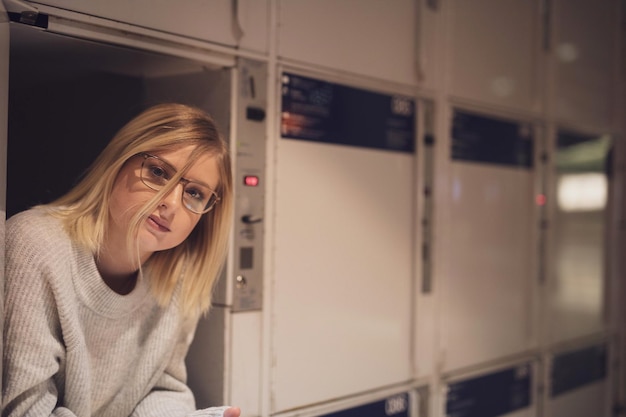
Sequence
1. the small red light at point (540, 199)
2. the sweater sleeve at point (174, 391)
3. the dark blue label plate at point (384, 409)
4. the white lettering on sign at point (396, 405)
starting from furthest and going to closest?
the small red light at point (540, 199) < the white lettering on sign at point (396, 405) < the dark blue label plate at point (384, 409) < the sweater sleeve at point (174, 391)

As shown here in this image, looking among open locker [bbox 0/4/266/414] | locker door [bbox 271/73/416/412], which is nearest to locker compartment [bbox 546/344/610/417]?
locker door [bbox 271/73/416/412]

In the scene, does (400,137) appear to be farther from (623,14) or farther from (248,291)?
(623,14)

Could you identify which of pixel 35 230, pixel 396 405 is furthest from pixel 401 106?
pixel 35 230

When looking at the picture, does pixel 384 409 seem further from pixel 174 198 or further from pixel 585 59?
pixel 585 59

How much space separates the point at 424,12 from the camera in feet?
10.2

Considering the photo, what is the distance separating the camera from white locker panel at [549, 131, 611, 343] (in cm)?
405

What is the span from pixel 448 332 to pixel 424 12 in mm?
1565

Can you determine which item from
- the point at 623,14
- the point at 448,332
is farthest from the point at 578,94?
the point at 448,332

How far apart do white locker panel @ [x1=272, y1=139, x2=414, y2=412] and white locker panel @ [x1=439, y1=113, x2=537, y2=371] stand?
13.5 inches

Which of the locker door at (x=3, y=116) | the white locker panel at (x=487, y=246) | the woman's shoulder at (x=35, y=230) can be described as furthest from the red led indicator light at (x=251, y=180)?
the white locker panel at (x=487, y=246)

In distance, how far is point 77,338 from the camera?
1.91 metres

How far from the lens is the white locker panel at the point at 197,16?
1.97 m

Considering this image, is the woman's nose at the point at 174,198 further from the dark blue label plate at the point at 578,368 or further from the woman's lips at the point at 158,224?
the dark blue label plate at the point at 578,368

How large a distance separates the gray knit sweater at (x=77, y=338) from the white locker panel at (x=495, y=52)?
1.93 m
